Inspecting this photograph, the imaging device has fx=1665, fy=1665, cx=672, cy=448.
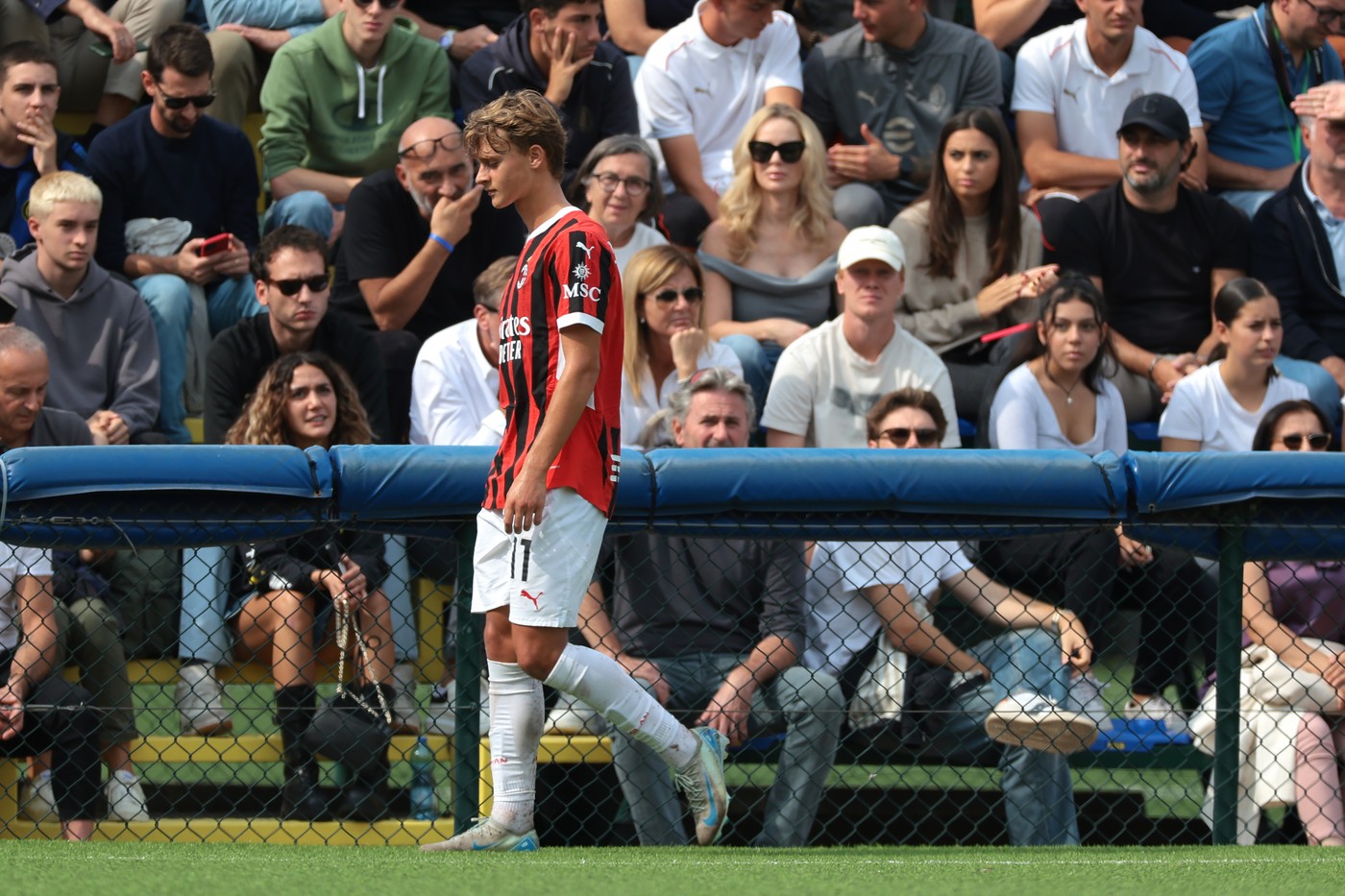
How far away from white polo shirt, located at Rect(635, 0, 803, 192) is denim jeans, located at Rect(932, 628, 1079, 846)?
3.18 meters

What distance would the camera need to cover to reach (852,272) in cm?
602

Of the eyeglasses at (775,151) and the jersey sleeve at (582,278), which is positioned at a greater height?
the eyeglasses at (775,151)

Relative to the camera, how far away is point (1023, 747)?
176 inches

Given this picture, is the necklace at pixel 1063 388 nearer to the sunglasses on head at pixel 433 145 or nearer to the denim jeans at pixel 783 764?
the denim jeans at pixel 783 764

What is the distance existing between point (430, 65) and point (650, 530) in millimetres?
3825

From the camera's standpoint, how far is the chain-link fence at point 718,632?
161 inches

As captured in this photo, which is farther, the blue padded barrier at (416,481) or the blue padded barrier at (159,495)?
the blue padded barrier at (416,481)

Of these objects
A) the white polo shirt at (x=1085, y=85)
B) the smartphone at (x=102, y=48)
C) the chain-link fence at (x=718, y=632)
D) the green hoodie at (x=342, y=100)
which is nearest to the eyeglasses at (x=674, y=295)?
the chain-link fence at (x=718, y=632)

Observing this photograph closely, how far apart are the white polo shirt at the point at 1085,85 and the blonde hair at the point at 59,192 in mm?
4024

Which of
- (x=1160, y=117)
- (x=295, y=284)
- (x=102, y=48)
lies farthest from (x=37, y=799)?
(x=1160, y=117)

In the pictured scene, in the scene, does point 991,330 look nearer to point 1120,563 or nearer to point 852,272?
point 852,272

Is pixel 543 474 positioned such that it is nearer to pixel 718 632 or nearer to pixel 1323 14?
pixel 718 632

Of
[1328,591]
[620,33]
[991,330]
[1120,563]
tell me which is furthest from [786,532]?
[620,33]

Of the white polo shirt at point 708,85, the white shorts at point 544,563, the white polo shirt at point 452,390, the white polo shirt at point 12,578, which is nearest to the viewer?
the white shorts at point 544,563
